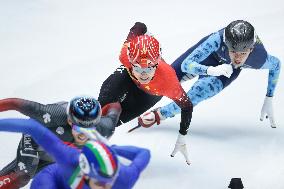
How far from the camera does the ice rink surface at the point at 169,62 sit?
188 inches

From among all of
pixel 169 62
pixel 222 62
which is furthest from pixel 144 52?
pixel 169 62

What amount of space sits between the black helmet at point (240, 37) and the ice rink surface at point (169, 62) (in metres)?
0.94

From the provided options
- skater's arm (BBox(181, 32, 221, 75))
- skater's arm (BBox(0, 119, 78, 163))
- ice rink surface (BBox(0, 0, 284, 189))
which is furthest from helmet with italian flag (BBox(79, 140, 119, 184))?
skater's arm (BBox(181, 32, 221, 75))

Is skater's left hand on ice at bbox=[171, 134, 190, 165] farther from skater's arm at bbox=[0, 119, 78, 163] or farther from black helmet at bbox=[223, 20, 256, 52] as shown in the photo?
skater's arm at bbox=[0, 119, 78, 163]

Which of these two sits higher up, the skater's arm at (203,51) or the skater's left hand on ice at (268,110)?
the skater's arm at (203,51)

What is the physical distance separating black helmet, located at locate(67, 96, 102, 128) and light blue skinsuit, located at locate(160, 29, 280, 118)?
139cm

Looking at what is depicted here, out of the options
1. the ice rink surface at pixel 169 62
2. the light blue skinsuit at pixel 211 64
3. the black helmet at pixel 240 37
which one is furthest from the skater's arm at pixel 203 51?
the ice rink surface at pixel 169 62

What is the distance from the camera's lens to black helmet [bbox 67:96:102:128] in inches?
138

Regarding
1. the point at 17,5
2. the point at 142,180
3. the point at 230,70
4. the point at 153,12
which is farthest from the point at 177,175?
the point at 17,5

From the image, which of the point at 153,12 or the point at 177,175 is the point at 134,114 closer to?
the point at 177,175

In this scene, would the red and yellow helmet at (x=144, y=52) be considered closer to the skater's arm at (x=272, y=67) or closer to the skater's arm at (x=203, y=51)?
the skater's arm at (x=203, y=51)

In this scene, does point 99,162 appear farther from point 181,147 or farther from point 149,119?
point 149,119

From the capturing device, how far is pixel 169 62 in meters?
6.76

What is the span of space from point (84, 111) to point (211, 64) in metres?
1.96
